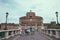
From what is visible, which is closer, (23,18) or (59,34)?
(59,34)

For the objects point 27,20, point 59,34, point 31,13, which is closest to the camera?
point 59,34

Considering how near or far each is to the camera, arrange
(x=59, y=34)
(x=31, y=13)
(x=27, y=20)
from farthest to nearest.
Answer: (x=31, y=13), (x=27, y=20), (x=59, y=34)

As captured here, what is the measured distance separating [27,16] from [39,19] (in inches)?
480

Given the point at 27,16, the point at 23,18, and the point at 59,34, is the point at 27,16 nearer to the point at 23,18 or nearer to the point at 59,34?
the point at 23,18

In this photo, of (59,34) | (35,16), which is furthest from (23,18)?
(59,34)

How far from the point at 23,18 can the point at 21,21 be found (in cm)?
388

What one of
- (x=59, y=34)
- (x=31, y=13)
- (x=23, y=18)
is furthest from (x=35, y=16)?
(x=59, y=34)

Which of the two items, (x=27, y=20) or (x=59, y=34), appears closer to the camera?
(x=59, y=34)

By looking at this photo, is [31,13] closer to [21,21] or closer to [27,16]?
[27,16]

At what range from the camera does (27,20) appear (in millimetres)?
116812

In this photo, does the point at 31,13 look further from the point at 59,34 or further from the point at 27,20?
the point at 59,34

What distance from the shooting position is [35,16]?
412 ft

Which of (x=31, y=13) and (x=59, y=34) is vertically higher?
(x=31, y=13)

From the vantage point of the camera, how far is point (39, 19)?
120812mm
